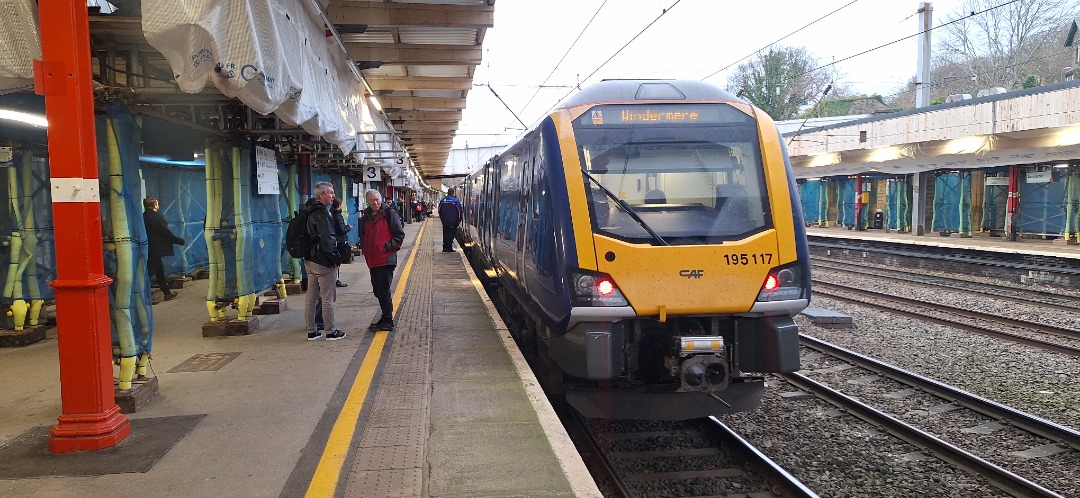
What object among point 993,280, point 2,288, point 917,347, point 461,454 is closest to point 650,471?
point 461,454

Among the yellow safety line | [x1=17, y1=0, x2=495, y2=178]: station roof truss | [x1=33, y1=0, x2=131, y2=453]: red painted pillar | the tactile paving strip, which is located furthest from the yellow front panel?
[x1=33, y1=0, x2=131, y2=453]: red painted pillar

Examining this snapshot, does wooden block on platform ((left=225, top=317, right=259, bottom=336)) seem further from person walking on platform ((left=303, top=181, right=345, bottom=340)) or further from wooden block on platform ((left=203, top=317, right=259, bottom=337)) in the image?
person walking on platform ((left=303, top=181, right=345, bottom=340))

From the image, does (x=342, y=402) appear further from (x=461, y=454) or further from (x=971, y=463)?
(x=971, y=463)

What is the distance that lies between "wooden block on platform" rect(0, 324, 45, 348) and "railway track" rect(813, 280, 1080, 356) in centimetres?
1168

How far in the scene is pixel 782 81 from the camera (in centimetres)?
4738

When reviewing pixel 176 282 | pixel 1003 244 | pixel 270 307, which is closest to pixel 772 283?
pixel 270 307

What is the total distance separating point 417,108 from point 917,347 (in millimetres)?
13295

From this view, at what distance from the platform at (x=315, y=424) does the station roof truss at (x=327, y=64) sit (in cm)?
220

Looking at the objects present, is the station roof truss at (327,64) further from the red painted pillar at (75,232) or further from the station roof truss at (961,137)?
the station roof truss at (961,137)

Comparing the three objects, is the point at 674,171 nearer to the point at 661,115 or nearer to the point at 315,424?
the point at 661,115

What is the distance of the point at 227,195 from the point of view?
7980 mm

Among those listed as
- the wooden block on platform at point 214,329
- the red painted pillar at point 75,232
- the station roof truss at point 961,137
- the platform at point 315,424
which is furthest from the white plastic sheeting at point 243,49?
the station roof truss at point 961,137

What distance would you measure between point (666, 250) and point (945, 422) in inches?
125

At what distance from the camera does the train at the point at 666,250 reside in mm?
4918
